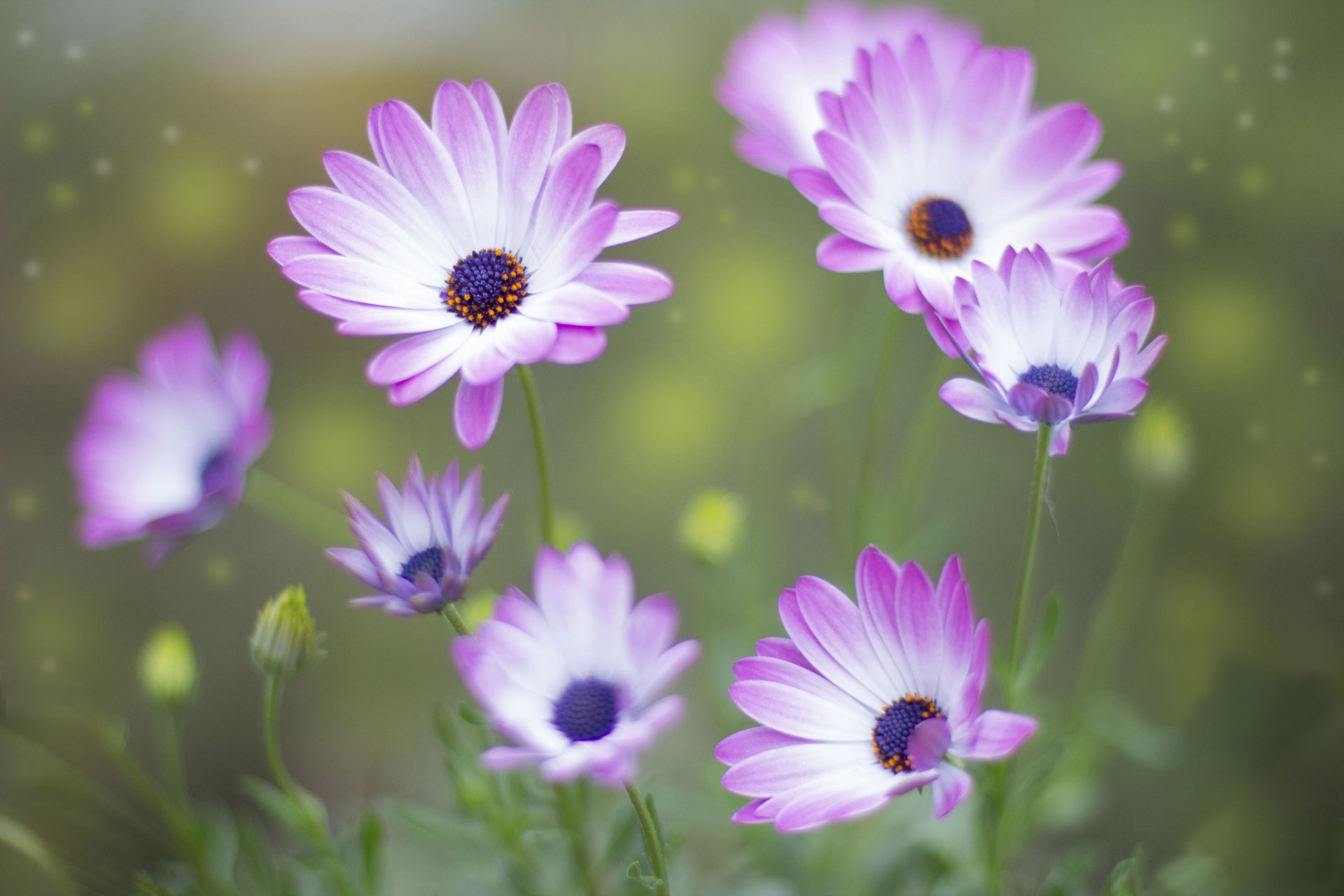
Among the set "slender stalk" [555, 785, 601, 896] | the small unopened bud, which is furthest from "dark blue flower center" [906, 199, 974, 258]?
the small unopened bud

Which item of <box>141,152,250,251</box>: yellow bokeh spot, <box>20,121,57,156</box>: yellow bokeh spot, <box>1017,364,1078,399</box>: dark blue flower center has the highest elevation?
<box>141,152,250,251</box>: yellow bokeh spot

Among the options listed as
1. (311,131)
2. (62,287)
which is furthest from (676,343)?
(62,287)

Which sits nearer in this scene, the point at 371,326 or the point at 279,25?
the point at 371,326

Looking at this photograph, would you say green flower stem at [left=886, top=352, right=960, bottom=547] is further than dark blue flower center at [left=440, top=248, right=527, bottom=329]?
Yes

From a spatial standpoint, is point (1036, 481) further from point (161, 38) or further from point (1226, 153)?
point (161, 38)

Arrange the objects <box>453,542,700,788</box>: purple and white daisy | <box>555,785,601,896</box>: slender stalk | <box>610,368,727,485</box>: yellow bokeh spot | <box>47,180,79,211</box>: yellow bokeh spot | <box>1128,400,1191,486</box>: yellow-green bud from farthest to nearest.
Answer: <box>610,368,727,485</box>: yellow bokeh spot < <box>47,180,79,211</box>: yellow bokeh spot < <box>1128,400,1191,486</box>: yellow-green bud < <box>555,785,601,896</box>: slender stalk < <box>453,542,700,788</box>: purple and white daisy

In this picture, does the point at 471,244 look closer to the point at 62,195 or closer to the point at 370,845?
the point at 370,845

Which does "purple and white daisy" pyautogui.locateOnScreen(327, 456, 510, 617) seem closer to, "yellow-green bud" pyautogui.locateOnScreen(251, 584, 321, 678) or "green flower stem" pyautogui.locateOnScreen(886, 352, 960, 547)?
"yellow-green bud" pyautogui.locateOnScreen(251, 584, 321, 678)
